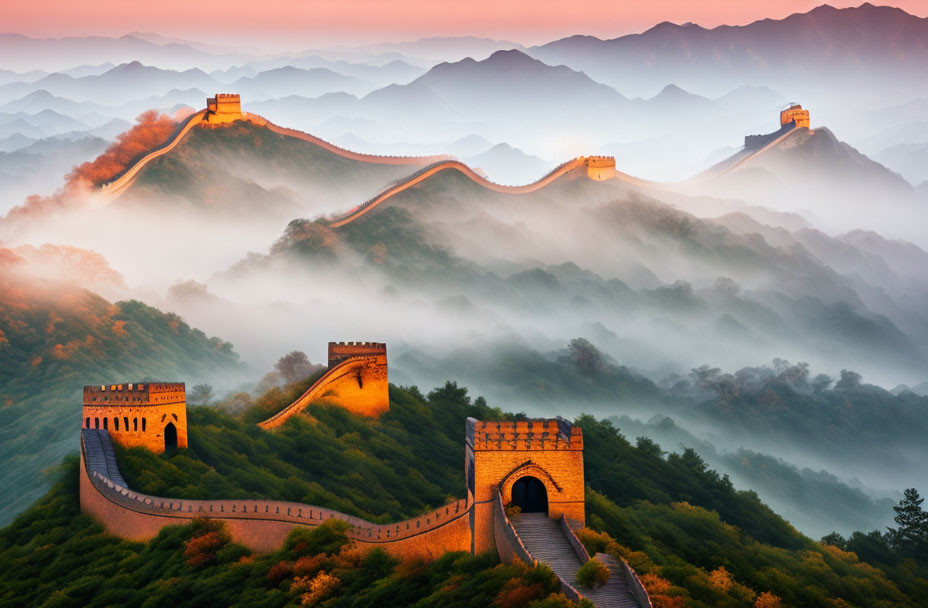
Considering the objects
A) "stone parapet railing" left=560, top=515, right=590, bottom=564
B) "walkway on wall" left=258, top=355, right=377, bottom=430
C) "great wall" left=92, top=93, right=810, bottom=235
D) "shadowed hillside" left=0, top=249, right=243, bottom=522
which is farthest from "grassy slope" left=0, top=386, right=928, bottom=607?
"great wall" left=92, top=93, right=810, bottom=235

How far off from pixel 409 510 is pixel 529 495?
62.3 ft

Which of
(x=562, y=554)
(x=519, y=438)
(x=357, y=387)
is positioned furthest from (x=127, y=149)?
(x=562, y=554)

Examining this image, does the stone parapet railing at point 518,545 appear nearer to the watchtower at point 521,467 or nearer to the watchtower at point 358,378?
the watchtower at point 521,467

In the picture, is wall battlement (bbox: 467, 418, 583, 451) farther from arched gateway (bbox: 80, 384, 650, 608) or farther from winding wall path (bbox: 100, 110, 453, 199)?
winding wall path (bbox: 100, 110, 453, 199)

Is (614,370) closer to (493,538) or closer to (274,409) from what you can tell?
(274,409)

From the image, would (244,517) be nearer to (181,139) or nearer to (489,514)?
(489,514)

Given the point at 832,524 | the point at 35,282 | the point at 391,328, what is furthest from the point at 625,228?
the point at 35,282

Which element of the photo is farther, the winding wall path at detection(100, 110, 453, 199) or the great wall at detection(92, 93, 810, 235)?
the great wall at detection(92, 93, 810, 235)

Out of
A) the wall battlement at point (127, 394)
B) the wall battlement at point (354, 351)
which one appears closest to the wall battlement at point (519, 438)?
the wall battlement at point (127, 394)

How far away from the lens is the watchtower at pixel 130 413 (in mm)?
64250

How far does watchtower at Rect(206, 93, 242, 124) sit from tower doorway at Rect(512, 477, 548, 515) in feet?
393

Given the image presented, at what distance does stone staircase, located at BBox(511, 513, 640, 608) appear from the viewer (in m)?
41.5

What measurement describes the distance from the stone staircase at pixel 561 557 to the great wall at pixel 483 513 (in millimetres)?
30

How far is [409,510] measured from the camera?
224ft
